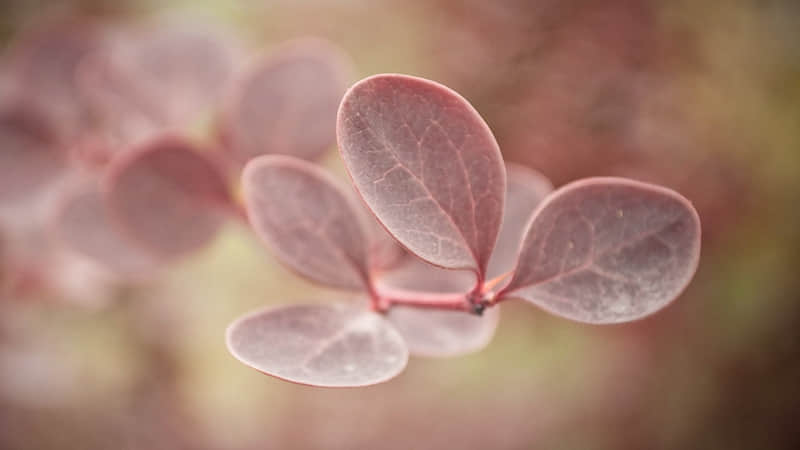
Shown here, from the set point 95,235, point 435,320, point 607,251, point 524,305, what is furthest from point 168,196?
point 524,305

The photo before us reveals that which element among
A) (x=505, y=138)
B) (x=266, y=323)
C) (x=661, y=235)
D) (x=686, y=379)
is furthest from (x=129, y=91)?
(x=686, y=379)

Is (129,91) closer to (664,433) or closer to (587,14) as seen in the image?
(587,14)

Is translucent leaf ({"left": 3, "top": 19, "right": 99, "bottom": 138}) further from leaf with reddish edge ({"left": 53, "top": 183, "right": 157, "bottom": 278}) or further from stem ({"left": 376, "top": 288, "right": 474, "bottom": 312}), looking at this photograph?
stem ({"left": 376, "top": 288, "right": 474, "bottom": 312})

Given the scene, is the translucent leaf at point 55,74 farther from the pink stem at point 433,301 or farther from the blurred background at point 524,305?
the pink stem at point 433,301

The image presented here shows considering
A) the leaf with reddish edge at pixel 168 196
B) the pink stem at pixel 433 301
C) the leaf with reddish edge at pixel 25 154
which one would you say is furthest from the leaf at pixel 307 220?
the leaf with reddish edge at pixel 25 154

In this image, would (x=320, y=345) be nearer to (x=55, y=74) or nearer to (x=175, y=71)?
(x=175, y=71)

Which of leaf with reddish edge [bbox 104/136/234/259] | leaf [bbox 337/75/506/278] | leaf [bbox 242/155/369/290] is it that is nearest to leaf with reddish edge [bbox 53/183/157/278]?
leaf with reddish edge [bbox 104/136/234/259]
